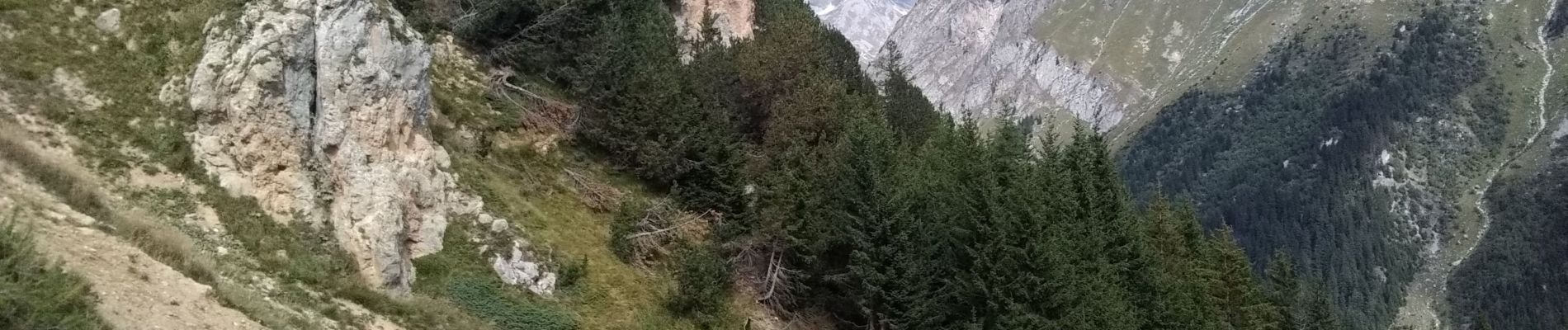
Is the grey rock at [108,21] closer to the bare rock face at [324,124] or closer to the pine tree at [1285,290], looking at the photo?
the bare rock face at [324,124]

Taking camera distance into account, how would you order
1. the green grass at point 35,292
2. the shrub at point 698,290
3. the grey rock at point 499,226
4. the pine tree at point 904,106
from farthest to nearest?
the pine tree at point 904,106 → the shrub at point 698,290 → the grey rock at point 499,226 → the green grass at point 35,292

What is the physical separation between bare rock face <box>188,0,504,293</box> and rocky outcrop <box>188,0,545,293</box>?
20mm

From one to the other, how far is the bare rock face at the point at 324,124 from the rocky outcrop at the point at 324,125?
0.07 feet

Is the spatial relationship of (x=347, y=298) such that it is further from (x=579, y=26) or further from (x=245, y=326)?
(x=579, y=26)

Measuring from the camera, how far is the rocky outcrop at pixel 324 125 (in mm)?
15617

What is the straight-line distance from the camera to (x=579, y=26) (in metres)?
32.1

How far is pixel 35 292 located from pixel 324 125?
27.6ft

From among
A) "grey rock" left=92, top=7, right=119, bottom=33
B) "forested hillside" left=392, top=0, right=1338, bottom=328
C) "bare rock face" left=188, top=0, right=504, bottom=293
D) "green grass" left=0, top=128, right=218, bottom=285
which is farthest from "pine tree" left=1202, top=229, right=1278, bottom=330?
"grey rock" left=92, top=7, right=119, bottom=33

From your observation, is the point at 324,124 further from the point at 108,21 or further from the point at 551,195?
the point at 551,195

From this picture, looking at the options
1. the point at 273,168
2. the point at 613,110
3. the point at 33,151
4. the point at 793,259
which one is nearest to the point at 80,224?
the point at 33,151

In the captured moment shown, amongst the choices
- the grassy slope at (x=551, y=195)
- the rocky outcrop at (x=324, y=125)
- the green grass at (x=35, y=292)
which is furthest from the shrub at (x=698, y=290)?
the green grass at (x=35, y=292)

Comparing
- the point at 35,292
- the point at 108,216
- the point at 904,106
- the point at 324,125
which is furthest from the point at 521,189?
the point at 904,106

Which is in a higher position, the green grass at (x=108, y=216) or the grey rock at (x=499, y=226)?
the green grass at (x=108, y=216)

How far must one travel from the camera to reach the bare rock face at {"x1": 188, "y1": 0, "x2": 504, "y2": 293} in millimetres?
15625
